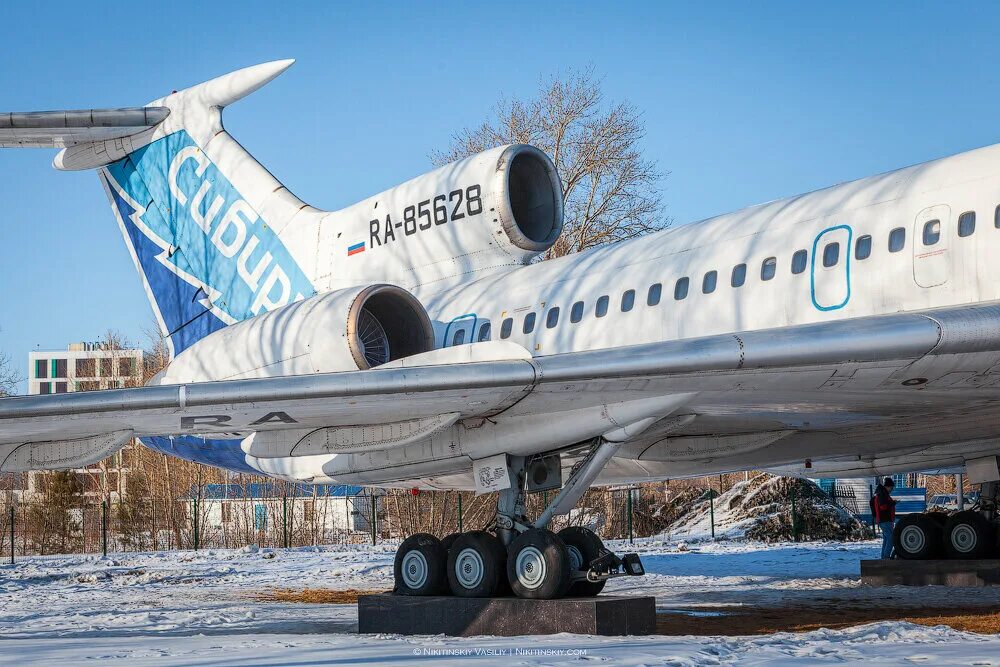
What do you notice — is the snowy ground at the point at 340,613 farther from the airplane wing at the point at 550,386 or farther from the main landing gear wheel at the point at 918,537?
the airplane wing at the point at 550,386

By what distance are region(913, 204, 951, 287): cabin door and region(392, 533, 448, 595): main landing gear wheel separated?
14.9 feet

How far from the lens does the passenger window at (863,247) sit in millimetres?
8047

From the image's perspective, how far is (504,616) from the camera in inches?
337

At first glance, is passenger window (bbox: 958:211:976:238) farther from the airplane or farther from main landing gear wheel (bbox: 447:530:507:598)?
main landing gear wheel (bbox: 447:530:507:598)

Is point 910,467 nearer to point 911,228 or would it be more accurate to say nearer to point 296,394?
point 911,228

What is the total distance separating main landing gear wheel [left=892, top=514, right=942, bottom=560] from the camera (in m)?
12.5

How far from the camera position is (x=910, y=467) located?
508 inches

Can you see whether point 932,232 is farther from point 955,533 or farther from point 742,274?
point 955,533

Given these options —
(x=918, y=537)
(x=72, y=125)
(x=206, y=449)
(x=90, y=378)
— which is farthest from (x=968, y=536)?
(x=90, y=378)

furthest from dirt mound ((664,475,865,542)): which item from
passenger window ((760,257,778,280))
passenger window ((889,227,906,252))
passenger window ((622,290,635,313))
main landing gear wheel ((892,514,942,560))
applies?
passenger window ((889,227,906,252))

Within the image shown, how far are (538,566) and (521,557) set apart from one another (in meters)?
0.20

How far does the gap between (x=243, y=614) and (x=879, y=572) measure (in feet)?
23.0

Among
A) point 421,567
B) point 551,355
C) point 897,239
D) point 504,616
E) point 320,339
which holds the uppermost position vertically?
point 897,239

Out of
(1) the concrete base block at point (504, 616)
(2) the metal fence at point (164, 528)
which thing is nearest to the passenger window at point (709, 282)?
(1) the concrete base block at point (504, 616)
